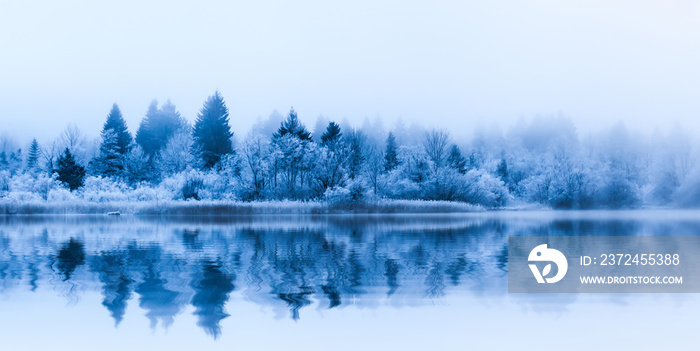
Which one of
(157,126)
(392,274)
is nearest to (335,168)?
(157,126)

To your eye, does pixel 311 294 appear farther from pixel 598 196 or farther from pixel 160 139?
pixel 160 139

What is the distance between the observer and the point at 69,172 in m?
56.6

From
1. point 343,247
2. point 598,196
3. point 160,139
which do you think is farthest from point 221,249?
point 160,139

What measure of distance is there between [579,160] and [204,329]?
63.1 metres

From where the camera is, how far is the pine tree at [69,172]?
5638 centimetres

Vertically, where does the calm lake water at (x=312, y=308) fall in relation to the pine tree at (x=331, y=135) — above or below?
below

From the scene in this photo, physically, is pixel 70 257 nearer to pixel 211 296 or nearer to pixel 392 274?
pixel 211 296

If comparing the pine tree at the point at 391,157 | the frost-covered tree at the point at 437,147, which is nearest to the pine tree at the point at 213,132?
the pine tree at the point at 391,157

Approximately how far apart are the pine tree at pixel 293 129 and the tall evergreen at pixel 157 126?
20.8 metres

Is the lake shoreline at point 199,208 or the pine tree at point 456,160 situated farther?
the pine tree at point 456,160

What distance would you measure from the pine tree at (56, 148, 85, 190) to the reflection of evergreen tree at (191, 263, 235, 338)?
51364 millimetres

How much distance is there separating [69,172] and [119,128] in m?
14.6

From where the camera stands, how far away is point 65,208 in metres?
43.9

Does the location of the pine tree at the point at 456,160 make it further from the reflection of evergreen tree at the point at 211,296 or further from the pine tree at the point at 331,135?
the reflection of evergreen tree at the point at 211,296
